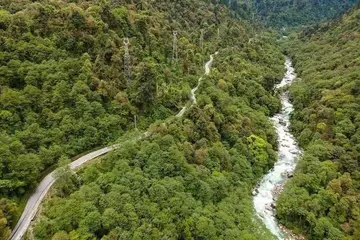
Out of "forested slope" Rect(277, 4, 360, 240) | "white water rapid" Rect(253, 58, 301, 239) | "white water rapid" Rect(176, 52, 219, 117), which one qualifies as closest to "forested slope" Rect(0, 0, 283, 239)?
"white water rapid" Rect(176, 52, 219, 117)

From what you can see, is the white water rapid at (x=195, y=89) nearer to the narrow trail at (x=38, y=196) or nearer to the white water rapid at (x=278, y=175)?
the narrow trail at (x=38, y=196)

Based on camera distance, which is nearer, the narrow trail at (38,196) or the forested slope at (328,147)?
the narrow trail at (38,196)

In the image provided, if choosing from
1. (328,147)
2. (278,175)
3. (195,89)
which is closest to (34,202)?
(278,175)

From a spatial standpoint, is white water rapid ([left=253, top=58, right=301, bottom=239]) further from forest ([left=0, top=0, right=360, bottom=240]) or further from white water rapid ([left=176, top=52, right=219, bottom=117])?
white water rapid ([left=176, top=52, right=219, bottom=117])

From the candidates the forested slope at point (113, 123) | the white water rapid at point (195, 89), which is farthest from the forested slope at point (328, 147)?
the white water rapid at point (195, 89)

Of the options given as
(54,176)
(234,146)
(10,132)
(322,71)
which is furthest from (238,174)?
(322,71)

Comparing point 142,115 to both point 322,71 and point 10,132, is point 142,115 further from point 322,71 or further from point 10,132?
point 322,71
